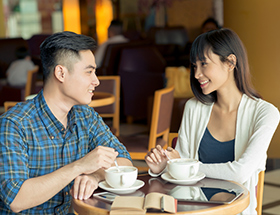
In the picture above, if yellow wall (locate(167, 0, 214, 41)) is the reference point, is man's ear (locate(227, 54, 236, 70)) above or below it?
above

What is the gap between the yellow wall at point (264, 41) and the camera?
395cm

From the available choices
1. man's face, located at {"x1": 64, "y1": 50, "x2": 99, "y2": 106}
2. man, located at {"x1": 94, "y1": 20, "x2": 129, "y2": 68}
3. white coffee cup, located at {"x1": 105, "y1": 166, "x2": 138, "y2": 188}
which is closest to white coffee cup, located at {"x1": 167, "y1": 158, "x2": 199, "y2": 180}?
white coffee cup, located at {"x1": 105, "y1": 166, "x2": 138, "y2": 188}

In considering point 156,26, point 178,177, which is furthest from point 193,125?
point 156,26

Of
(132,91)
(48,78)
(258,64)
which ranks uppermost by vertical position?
(48,78)

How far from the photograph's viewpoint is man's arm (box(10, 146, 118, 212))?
1413 millimetres

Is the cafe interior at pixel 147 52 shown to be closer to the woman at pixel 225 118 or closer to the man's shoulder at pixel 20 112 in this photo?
the woman at pixel 225 118

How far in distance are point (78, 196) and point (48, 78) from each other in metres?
0.47

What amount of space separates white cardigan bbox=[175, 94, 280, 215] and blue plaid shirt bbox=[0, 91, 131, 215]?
0.39 metres

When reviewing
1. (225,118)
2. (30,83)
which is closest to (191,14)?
(30,83)

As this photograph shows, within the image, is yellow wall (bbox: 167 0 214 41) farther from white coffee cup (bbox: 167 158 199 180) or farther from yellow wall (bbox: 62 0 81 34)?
white coffee cup (bbox: 167 158 199 180)

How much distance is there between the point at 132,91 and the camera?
6.11m

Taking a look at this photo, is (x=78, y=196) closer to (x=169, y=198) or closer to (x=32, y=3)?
(x=169, y=198)

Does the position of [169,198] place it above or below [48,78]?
below

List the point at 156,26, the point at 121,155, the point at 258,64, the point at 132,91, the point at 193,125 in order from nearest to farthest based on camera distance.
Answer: the point at 121,155 → the point at 193,125 → the point at 258,64 → the point at 132,91 → the point at 156,26
